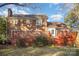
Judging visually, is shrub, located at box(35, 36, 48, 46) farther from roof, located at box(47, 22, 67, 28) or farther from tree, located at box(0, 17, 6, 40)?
tree, located at box(0, 17, 6, 40)

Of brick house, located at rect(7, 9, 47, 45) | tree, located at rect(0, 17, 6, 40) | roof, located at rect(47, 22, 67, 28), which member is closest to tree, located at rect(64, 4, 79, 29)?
roof, located at rect(47, 22, 67, 28)

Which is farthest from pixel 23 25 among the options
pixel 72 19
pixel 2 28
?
pixel 72 19

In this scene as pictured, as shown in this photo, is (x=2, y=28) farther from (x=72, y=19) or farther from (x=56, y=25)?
(x=72, y=19)

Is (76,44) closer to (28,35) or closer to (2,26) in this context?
(28,35)

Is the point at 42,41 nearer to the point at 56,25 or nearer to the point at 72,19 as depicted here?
the point at 56,25

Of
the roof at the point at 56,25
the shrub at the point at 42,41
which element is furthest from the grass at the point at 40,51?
the roof at the point at 56,25

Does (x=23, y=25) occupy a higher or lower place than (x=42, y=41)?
higher

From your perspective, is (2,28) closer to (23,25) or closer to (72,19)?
(23,25)

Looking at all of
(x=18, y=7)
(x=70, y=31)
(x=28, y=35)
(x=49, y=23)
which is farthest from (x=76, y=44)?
(x=18, y=7)

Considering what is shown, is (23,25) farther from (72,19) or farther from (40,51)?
(72,19)

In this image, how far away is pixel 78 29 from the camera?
4.56 ft

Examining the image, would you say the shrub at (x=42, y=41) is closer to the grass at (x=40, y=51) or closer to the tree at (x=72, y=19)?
the grass at (x=40, y=51)

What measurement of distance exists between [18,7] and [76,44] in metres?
0.52

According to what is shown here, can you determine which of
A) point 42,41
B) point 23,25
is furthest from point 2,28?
point 42,41
